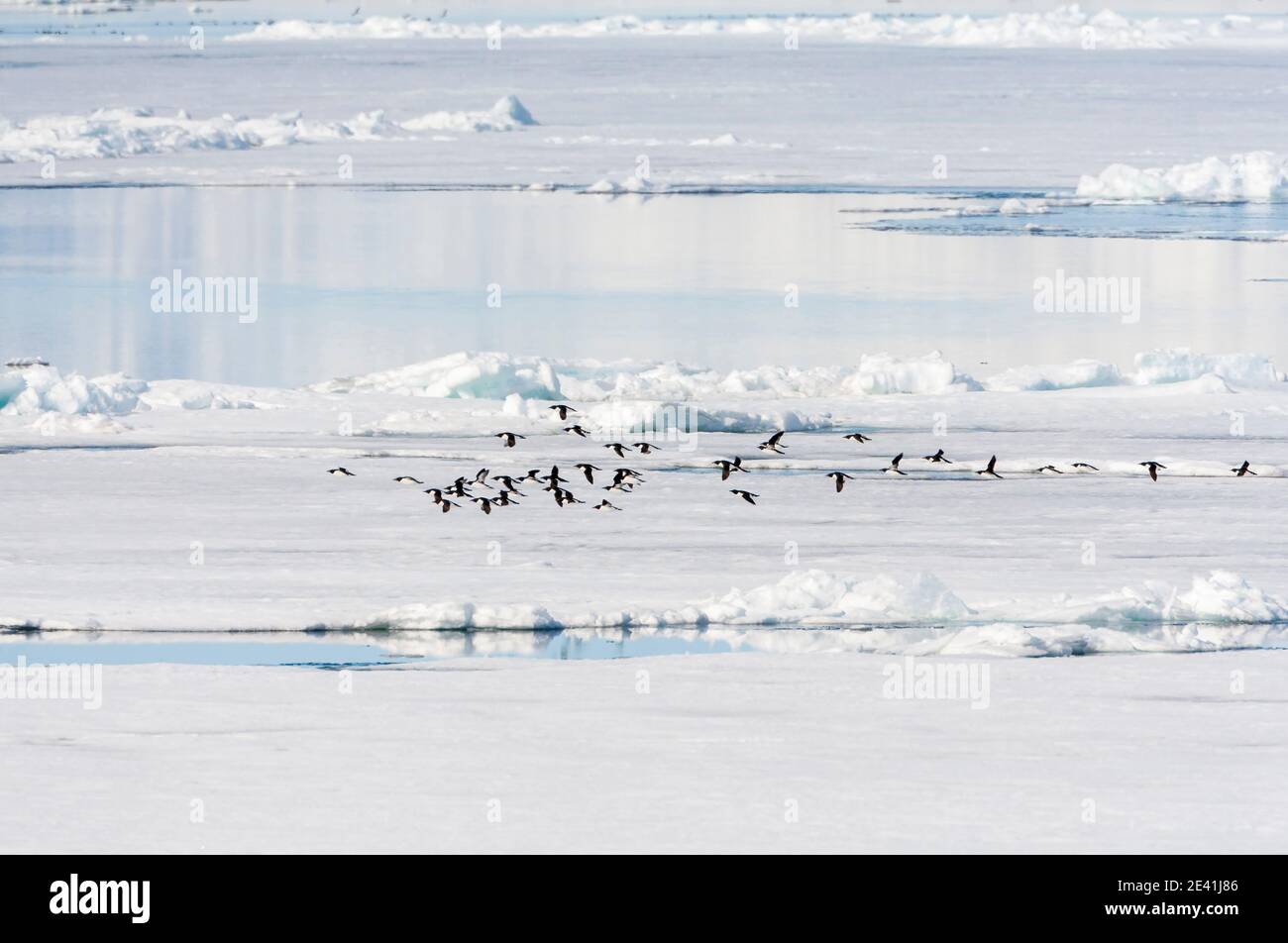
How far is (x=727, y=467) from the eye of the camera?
15.5 m

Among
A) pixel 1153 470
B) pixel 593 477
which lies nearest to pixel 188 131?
pixel 593 477

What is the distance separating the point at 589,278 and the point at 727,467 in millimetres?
15485

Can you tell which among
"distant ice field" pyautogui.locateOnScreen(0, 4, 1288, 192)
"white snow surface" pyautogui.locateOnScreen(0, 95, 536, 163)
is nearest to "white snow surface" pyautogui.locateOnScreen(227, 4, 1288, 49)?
"distant ice field" pyautogui.locateOnScreen(0, 4, 1288, 192)

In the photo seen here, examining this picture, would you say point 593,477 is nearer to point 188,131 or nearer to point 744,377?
point 744,377

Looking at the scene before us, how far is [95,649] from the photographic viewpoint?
10719 millimetres

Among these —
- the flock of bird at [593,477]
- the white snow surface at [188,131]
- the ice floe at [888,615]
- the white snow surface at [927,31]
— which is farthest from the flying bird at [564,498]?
the white snow surface at [927,31]

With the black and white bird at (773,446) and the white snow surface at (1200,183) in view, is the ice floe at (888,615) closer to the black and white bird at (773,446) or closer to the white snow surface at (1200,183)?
the black and white bird at (773,446)

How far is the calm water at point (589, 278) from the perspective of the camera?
24.4 meters

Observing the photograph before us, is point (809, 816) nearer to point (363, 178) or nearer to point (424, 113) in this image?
point (363, 178)

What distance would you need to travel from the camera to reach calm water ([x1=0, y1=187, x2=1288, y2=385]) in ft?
80.1

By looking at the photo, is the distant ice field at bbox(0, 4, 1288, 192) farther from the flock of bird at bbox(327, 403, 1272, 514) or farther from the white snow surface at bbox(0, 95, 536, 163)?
the flock of bird at bbox(327, 403, 1272, 514)
